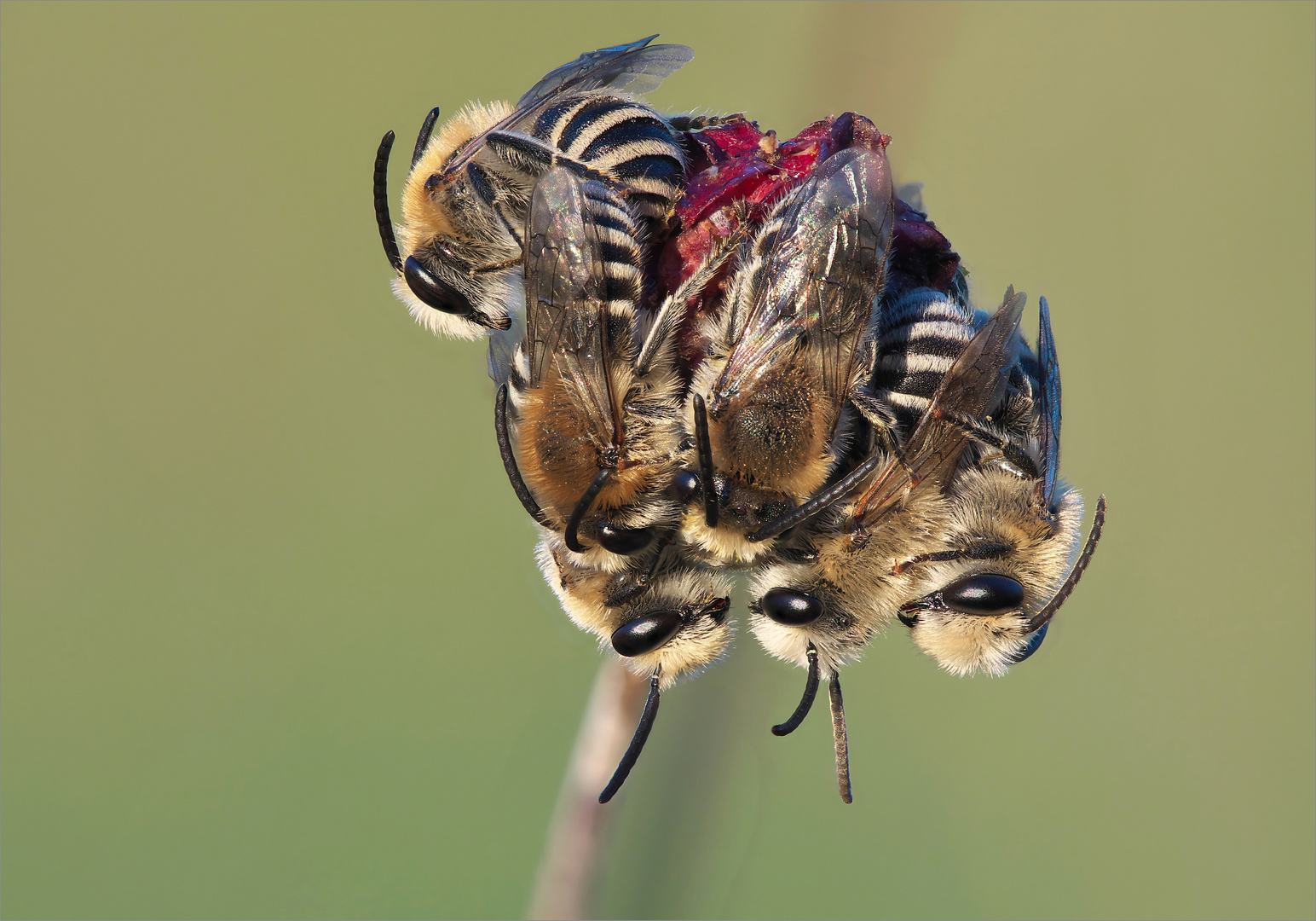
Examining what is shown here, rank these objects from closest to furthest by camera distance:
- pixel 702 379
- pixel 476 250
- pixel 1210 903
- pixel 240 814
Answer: pixel 702 379 → pixel 476 250 → pixel 240 814 → pixel 1210 903

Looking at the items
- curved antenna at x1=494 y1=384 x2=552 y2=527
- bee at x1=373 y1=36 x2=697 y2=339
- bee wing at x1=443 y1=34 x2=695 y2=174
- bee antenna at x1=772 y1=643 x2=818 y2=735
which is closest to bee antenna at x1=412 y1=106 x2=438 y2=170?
bee at x1=373 y1=36 x2=697 y2=339

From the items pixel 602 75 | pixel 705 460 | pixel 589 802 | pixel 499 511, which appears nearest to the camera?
pixel 705 460

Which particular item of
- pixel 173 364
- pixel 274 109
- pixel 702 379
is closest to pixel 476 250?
pixel 702 379

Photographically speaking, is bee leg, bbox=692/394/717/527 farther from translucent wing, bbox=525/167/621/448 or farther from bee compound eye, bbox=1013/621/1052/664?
bee compound eye, bbox=1013/621/1052/664

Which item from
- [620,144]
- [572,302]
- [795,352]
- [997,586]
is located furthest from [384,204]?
[997,586]

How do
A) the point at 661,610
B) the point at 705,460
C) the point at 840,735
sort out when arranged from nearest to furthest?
1. the point at 705,460
2. the point at 661,610
3. the point at 840,735

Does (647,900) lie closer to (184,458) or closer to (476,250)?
(476,250)

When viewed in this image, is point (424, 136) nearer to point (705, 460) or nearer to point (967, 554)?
point (705, 460)
